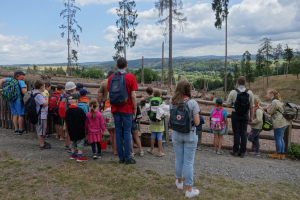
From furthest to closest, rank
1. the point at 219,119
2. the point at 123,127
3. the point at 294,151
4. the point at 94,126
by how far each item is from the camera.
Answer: the point at 294,151
the point at 219,119
the point at 94,126
the point at 123,127

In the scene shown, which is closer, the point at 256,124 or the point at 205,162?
the point at 205,162

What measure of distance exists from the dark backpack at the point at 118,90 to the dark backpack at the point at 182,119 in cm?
Result: 124

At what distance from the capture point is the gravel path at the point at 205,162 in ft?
15.1

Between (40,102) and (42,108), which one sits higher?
(40,102)

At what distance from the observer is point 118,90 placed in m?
4.09

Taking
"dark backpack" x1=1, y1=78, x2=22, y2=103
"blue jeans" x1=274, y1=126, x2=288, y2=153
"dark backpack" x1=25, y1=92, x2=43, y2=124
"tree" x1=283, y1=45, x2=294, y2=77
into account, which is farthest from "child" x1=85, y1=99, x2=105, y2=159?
"tree" x1=283, y1=45, x2=294, y2=77

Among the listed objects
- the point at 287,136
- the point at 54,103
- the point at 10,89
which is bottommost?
the point at 287,136

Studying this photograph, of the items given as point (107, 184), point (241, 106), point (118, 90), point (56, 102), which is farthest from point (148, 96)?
point (56, 102)

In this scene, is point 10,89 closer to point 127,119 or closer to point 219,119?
point 127,119

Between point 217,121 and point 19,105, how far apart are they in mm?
5690

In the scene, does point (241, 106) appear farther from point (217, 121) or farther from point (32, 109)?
point (32, 109)

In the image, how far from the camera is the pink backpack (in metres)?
5.75

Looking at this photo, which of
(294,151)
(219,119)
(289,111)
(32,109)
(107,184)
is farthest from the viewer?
(294,151)

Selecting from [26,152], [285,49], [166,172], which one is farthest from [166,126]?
[285,49]
